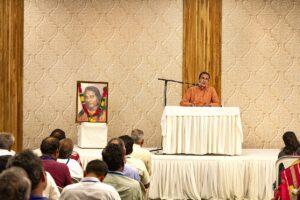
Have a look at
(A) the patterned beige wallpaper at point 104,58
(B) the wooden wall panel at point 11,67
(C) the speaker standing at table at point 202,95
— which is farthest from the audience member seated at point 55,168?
(A) the patterned beige wallpaper at point 104,58

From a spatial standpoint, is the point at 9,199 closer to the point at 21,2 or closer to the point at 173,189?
the point at 173,189

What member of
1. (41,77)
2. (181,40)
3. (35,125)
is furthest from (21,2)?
(181,40)

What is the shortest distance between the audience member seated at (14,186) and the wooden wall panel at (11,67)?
7.39 meters

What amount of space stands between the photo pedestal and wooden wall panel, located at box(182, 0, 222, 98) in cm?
179

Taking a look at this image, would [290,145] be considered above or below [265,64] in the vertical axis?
below

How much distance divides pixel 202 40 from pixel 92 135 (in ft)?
8.38

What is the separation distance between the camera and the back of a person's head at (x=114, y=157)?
4129 mm

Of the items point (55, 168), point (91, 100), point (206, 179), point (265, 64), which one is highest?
point (265, 64)

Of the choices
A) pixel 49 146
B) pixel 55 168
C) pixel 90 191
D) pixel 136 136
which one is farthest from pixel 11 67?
pixel 90 191

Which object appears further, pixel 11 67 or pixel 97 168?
pixel 11 67

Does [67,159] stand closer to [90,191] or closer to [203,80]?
[90,191]

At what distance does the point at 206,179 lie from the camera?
312 inches

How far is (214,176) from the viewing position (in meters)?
7.91

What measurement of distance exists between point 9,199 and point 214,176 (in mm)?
5881
